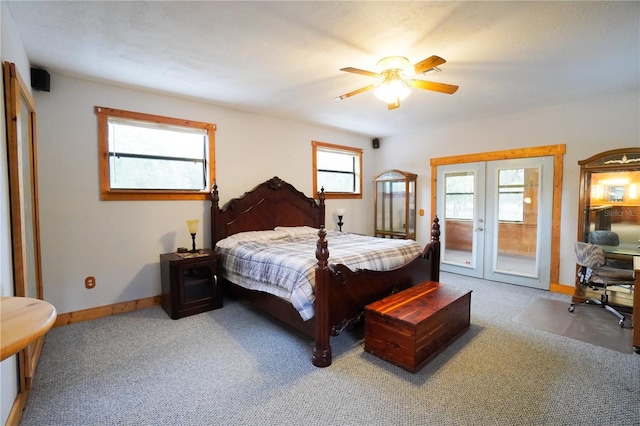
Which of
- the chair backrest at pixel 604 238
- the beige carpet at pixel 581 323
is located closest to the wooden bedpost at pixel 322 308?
the beige carpet at pixel 581 323

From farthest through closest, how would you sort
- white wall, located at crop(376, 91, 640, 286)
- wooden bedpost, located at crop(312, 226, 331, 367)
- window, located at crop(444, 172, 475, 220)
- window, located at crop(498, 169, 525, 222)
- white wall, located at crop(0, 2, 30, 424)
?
window, located at crop(444, 172, 475, 220)
window, located at crop(498, 169, 525, 222)
white wall, located at crop(376, 91, 640, 286)
wooden bedpost, located at crop(312, 226, 331, 367)
white wall, located at crop(0, 2, 30, 424)

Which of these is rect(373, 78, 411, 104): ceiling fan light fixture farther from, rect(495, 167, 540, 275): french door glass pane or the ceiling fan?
rect(495, 167, 540, 275): french door glass pane

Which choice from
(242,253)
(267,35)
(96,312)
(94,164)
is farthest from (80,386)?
(267,35)

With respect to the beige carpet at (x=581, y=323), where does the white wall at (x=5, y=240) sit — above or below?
above

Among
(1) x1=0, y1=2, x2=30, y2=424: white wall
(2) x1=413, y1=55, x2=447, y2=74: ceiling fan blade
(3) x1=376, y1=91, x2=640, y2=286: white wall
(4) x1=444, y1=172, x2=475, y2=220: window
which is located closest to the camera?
(1) x1=0, y1=2, x2=30, y2=424: white wall

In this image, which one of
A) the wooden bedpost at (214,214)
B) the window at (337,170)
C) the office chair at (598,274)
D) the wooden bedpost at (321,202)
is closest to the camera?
the office chair at (598,274)

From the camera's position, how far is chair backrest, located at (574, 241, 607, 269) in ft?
10.5

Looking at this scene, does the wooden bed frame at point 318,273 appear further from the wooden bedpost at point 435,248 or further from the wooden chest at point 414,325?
the wooden chest at point 414,325

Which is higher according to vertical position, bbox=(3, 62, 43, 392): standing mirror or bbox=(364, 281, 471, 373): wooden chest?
bbox=(3, 62, 43, 392): standing mirror

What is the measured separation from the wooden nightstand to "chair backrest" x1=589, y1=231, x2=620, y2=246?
462cm

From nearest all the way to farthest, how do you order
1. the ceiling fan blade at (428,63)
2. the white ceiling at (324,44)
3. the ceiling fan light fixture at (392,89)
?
the white ceiling at (324,44)
the ceiling fan blade at (428,63)
the ceiling fan light fixture at (392,89)

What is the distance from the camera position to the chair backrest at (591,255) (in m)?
3.20

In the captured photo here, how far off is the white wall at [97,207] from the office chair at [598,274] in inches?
169

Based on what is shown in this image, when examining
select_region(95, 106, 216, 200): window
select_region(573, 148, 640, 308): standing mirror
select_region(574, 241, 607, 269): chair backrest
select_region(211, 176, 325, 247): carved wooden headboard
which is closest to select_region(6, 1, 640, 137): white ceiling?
select_region(95, 106, 216, 200): window
